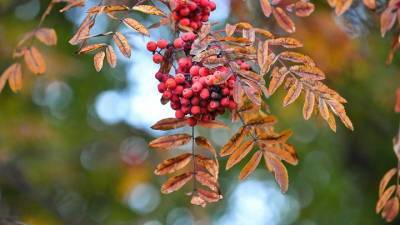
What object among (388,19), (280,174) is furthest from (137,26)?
(388,19)

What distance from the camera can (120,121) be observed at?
4.25 metres

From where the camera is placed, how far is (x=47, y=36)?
164cm

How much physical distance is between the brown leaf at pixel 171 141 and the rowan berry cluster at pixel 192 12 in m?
0.21

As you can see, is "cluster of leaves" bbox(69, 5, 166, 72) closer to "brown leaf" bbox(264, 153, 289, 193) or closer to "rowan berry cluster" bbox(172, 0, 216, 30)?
"rowan berry cluster" bbox(172, 0, 216, 30)

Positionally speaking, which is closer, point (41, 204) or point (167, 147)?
point (167, 147)

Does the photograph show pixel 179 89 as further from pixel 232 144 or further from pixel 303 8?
pixel 303 8

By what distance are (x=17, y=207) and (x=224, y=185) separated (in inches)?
48.5

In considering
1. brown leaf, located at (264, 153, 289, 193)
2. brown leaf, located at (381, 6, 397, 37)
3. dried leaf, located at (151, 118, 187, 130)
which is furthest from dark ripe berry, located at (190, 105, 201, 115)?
brown leaf, located at (381, 6, 397, 37)

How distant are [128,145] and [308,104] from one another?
3.00 metres

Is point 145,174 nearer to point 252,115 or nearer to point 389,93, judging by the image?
point 389,93

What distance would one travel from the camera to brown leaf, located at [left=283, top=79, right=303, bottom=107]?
48.4 inches

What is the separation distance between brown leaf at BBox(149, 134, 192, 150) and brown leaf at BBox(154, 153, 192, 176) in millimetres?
27

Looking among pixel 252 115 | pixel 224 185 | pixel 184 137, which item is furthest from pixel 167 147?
pixel 224 185

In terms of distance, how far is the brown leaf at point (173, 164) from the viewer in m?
1.34
